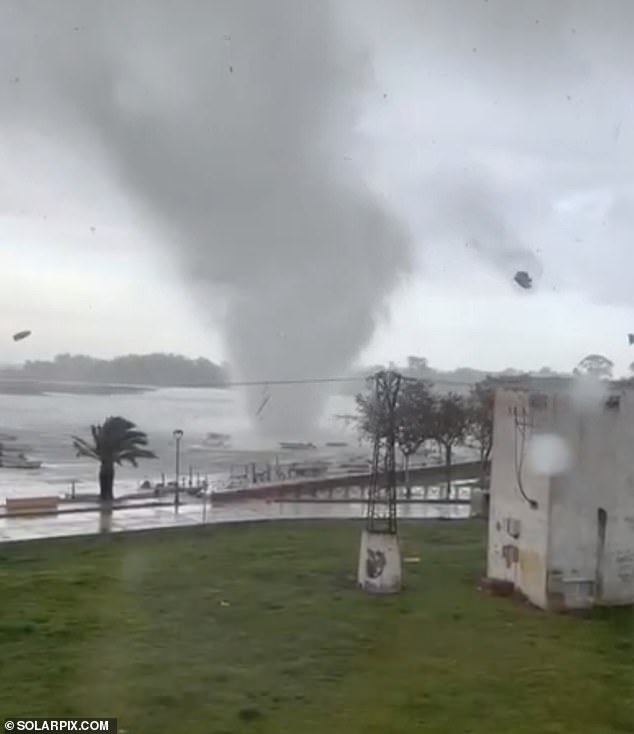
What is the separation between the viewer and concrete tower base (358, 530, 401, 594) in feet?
15.2

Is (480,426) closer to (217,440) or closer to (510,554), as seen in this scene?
(217,440)

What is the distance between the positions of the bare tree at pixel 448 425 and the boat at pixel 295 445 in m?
3.12

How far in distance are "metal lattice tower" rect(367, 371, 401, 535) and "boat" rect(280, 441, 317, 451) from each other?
58 cm

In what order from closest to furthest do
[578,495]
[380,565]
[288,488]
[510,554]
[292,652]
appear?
[292,652] → [578,495] → [380,565] → [510,554] → [288,488]

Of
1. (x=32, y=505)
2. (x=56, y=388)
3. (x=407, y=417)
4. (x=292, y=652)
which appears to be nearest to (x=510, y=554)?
(x=292, y=652)

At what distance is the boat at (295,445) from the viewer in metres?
6.12

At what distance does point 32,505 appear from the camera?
24.2ft

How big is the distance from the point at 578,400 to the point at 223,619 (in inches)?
83.0

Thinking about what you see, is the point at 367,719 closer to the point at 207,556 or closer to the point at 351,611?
the point at 351,611

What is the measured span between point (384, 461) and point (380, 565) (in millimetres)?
1149

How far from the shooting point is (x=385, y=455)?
19.1 ft

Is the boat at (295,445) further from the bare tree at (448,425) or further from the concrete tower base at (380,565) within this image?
the bare tree at (448,425)

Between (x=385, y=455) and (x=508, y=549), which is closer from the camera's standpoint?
(x=508, y=549)

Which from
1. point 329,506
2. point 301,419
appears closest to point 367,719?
point 301,419
